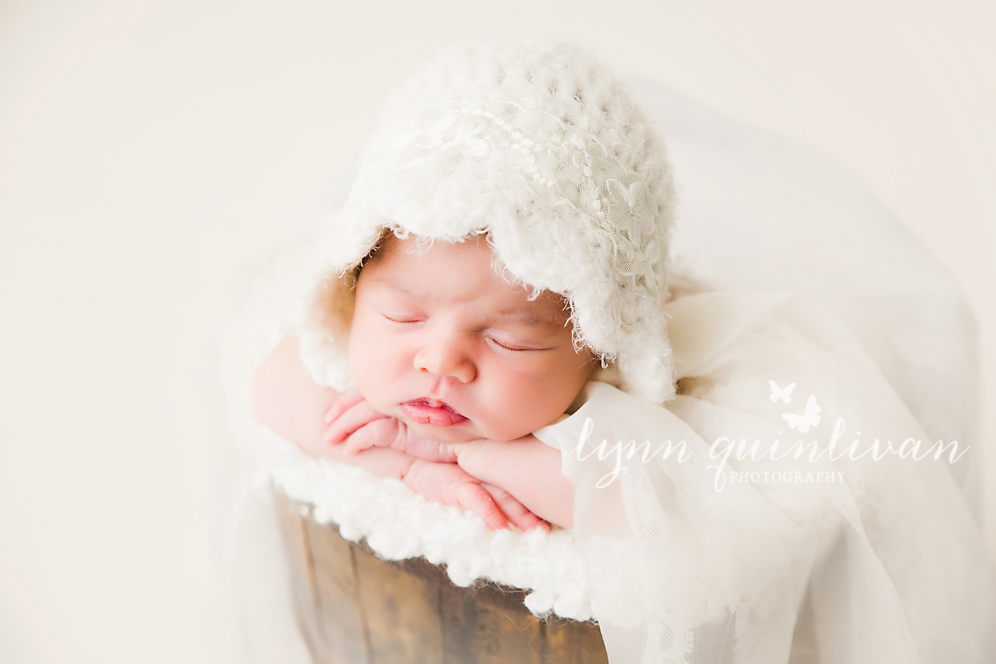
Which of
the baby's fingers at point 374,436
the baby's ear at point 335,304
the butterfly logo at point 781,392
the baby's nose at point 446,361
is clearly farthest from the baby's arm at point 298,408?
the butterfly logo at point 781,392

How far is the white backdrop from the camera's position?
53.3 inches

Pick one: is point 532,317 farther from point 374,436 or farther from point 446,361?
point 374,436

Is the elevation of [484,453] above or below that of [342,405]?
below

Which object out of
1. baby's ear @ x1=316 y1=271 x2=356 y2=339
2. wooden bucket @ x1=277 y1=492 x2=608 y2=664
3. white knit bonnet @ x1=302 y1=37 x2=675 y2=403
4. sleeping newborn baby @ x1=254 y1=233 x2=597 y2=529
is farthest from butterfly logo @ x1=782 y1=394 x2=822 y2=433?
baby's ear @ x1=316 y1=271 x2=356 y2=339

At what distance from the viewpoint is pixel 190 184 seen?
4.91 ft

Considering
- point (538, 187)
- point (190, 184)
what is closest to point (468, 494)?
point (538, 187)

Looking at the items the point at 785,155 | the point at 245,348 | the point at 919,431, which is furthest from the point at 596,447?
the point at 785,155

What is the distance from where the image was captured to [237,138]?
1516mm

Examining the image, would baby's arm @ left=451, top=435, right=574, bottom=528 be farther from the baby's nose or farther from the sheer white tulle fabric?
the baby's nose

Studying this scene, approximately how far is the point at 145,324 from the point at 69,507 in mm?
432

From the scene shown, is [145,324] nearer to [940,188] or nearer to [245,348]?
[245,348]

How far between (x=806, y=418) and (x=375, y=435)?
64 cm

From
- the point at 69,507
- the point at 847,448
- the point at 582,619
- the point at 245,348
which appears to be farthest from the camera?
the point at 69,507

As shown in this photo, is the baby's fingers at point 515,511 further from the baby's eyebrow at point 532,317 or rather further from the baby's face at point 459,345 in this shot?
the baby's eyebrow at point 532,317
